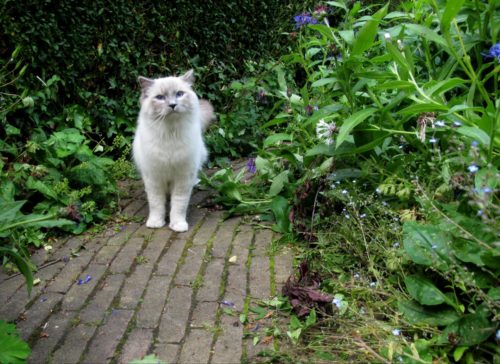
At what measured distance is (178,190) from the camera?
4.29m

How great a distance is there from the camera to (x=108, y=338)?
2766 mm

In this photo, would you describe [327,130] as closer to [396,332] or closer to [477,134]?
[477,134]

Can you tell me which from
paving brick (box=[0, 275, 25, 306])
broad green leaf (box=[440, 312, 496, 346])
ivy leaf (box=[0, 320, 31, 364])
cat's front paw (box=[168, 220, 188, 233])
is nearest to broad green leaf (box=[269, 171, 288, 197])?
cat's front paw (box=[168, 220, 188, 233])

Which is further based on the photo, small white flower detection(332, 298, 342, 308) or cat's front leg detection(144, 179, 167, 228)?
cat's front leg detection(144, 179, 167, 228)

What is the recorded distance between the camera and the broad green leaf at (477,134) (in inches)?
102

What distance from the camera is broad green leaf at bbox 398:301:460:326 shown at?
8.08ft

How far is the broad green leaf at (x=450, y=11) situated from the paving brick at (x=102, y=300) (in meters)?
2.56

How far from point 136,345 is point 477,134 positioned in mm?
2099

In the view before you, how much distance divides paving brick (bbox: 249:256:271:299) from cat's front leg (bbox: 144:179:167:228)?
101 cm

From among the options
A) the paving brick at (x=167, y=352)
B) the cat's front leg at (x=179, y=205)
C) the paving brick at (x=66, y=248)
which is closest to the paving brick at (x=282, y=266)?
the paving brick at (x=167, y=352)

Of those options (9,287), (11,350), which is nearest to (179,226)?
(9,287)

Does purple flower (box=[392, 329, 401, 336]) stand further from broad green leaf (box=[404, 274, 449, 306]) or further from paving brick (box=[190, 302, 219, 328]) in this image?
paving brick (box=[190, 302, 219, 328])

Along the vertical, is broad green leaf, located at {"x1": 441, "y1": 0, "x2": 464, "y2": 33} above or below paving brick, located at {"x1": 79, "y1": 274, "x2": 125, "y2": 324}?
above

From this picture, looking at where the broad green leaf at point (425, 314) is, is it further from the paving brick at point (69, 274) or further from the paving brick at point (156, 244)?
the paving brick at point (69, 274)
